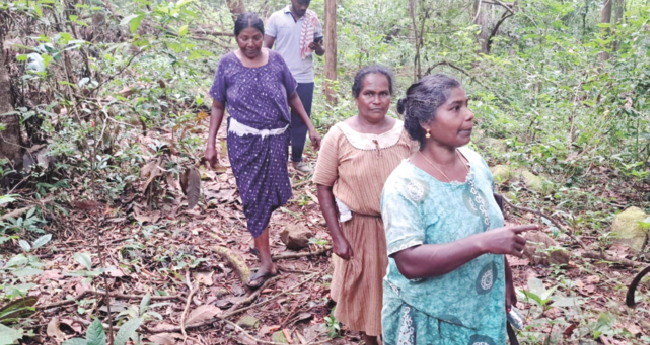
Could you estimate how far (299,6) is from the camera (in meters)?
5.52

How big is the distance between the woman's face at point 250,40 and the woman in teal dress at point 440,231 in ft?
6.62

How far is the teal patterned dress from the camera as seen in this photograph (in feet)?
5.60

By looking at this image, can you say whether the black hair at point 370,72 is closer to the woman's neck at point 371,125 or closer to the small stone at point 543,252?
the woman's neck at point 371,125

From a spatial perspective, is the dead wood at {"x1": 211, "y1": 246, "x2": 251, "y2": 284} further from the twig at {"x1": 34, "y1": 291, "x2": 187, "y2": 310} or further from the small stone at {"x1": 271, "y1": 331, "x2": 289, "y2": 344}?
the small stone at {"x1": 271, "y1": 331, "x2": 289, "y2": 344}

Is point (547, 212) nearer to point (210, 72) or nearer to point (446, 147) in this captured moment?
point (446, 147)

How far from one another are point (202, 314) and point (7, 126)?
8.29 feet

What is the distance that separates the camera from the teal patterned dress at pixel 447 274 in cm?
171

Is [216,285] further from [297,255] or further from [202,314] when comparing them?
[297,255]

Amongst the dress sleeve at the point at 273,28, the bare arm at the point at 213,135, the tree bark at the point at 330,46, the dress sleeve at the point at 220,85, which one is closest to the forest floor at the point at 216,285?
the bare arm at the point at 213,135

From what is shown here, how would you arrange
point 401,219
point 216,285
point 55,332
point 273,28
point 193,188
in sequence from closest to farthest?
point 401,219, point 55,332, point 216,285, point 193,188, point 273,28

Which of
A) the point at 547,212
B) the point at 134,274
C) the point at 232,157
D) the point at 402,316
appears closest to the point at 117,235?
the point at 134,274

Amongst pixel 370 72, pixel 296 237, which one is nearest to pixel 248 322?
pixel 296 237

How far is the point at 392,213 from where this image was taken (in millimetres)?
1722

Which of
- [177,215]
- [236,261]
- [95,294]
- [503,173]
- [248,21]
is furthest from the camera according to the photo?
[503,173]
